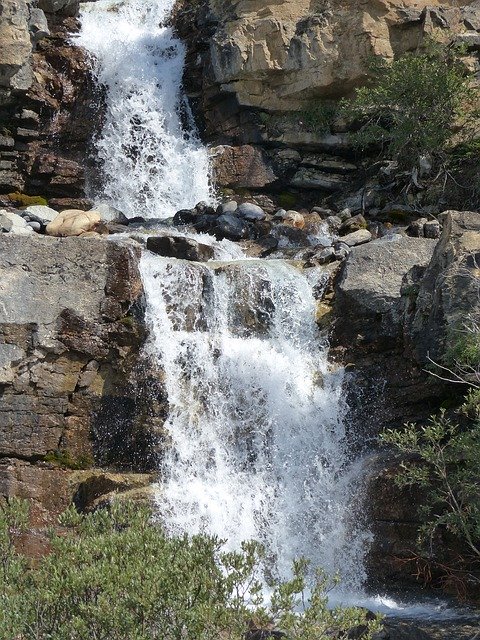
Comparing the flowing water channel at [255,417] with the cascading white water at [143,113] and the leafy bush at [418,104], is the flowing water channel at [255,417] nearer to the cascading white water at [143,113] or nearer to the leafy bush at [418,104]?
the cascading white water at [143,113]

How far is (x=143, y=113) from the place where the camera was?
2170cm

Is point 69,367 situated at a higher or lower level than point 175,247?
lower

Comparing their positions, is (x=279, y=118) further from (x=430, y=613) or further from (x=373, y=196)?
(x=430, y=613)

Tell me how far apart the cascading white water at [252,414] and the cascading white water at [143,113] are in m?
6.46

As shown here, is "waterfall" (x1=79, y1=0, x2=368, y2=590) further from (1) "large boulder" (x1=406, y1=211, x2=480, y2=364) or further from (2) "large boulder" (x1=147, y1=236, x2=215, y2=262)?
(1) "large boulder" (x1=406, y1=211, x2=480, y2=364)

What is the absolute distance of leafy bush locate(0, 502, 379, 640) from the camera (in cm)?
604

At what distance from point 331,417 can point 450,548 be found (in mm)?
2713

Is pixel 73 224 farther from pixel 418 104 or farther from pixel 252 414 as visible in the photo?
pixel 418 104

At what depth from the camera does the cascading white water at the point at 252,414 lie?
11.8 m

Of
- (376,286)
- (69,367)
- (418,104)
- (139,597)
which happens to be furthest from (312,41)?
(139,597)

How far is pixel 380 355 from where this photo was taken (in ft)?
44.2

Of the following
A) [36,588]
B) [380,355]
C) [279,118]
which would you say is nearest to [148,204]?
[279,118]

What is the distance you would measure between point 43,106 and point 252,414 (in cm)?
1059

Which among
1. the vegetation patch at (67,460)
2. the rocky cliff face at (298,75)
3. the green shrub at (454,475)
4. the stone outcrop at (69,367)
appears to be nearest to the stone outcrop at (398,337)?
the green shrub at (454,475)
